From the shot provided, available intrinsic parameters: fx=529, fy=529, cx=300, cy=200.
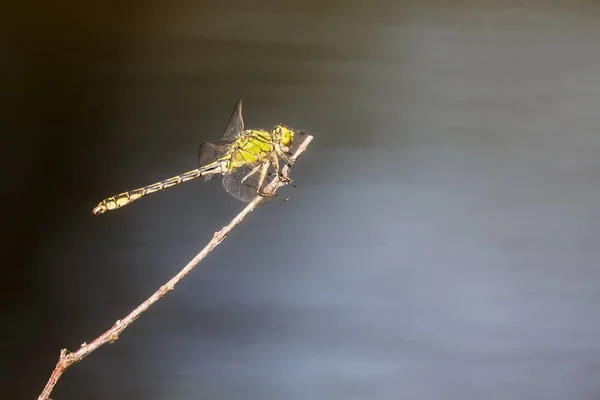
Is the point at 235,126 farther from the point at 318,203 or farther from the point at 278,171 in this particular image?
the point at 318,203

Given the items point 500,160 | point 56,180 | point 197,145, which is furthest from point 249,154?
point 500,160

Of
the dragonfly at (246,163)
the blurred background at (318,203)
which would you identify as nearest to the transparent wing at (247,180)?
the dragonfly at (246,163)

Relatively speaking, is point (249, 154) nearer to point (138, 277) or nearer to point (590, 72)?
point (138, 277)

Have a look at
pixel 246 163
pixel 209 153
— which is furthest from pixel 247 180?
pixel 209 153

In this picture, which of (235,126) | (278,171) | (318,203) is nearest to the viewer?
(278,171)

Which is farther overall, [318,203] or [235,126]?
[318,203]

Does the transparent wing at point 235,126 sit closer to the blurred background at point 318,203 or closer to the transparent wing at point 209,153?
the transparent wing at point 209,153

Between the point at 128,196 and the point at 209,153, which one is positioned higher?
the point at 209,153
